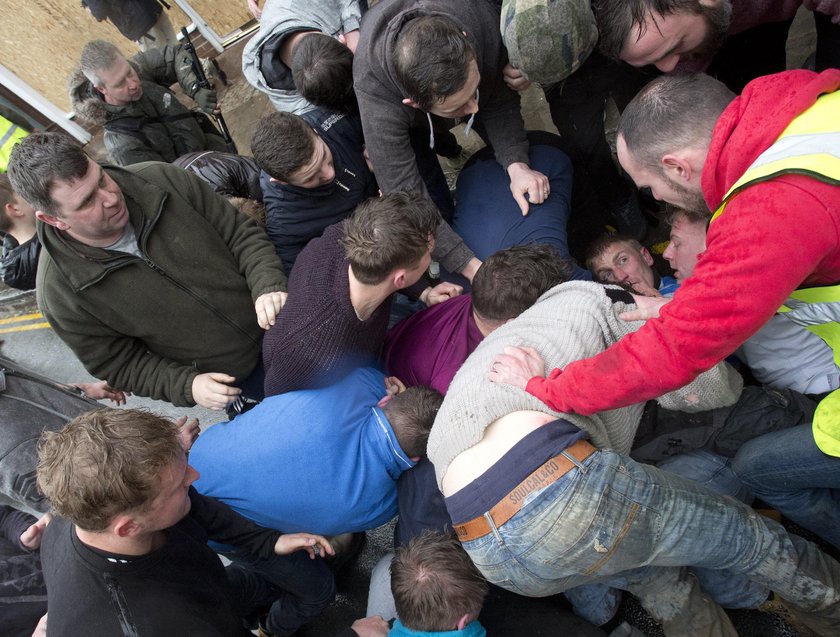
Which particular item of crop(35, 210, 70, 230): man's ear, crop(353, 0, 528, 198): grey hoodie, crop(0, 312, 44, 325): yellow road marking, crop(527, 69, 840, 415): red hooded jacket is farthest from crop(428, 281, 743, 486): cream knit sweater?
crop(0, 312, 44, 325): yellow road marking

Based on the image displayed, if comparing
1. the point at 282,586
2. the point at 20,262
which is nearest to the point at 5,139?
the point at 20,262

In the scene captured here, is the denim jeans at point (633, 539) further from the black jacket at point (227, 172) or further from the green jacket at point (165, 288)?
the black jacket at point (227, 172)

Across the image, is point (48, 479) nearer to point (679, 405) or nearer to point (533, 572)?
point (533, 572)

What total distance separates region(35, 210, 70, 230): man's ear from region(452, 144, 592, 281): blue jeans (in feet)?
5.54

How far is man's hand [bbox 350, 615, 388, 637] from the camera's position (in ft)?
6.55

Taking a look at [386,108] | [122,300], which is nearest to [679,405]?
[386,108]

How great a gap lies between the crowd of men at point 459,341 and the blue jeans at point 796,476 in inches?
0.5

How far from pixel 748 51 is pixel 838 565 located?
231cm

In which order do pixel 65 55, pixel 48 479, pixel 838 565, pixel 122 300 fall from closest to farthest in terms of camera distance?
1. pixel 48 479
2. pixel 838 565
3. pixel 122 300
4. pixel 65 55

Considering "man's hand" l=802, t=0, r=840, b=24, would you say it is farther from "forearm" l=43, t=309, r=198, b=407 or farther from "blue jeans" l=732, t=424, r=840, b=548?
"forearm" l=43, t=309, r=198, b=407

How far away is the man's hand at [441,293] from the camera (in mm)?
2525

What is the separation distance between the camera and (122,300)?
2246 mm

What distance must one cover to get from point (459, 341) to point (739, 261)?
1166mm

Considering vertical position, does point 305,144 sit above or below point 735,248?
above
